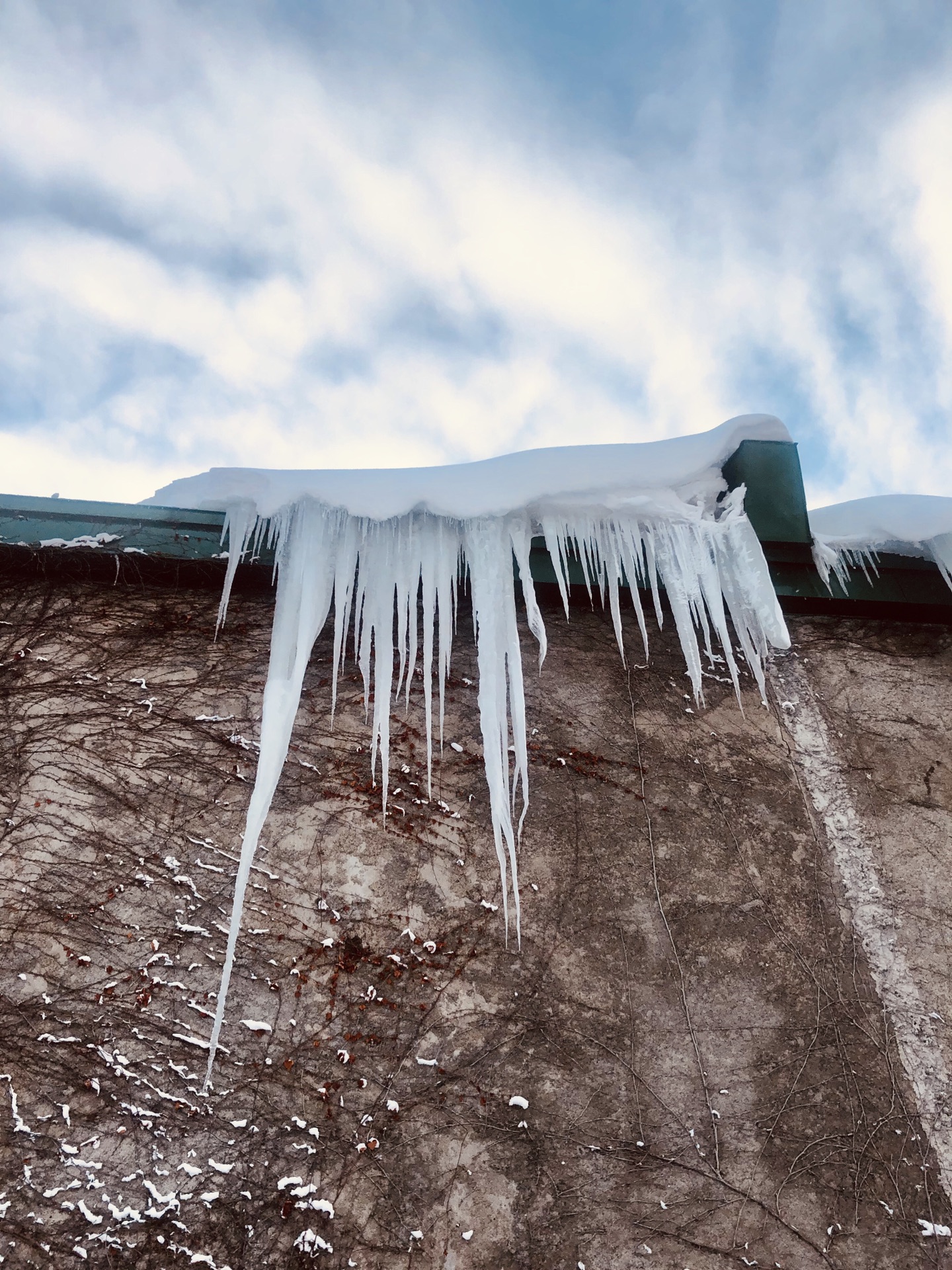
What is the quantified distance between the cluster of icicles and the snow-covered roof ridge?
7 cm

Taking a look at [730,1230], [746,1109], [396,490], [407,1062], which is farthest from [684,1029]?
[396,490]

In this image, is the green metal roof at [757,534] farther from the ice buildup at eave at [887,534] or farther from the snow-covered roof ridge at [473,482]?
the snow-covered roof ridge at [473,482]

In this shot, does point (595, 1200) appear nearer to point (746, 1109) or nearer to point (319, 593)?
point (746, 1109)

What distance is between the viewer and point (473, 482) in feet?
8.12

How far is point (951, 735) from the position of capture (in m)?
Answer: 2.60

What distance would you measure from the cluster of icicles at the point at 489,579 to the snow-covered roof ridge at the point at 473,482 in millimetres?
69

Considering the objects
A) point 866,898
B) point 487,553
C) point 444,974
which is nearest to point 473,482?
point 487,553

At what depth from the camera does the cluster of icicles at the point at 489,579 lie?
7.82ft

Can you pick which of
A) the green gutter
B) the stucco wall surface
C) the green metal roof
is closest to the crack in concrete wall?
the stucco wall surface

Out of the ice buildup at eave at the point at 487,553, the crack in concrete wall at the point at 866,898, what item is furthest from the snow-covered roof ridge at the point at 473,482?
the crack in concrete wall at the point at 866,898

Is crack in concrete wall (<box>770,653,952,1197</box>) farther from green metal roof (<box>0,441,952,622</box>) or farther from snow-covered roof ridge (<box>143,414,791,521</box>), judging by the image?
snow-covered roof ridge (<box>143,414,791,521</box>)

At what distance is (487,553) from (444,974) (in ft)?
4.79

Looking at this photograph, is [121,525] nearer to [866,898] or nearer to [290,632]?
[290,632]

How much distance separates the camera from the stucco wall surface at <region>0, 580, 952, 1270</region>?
5.78 feet
